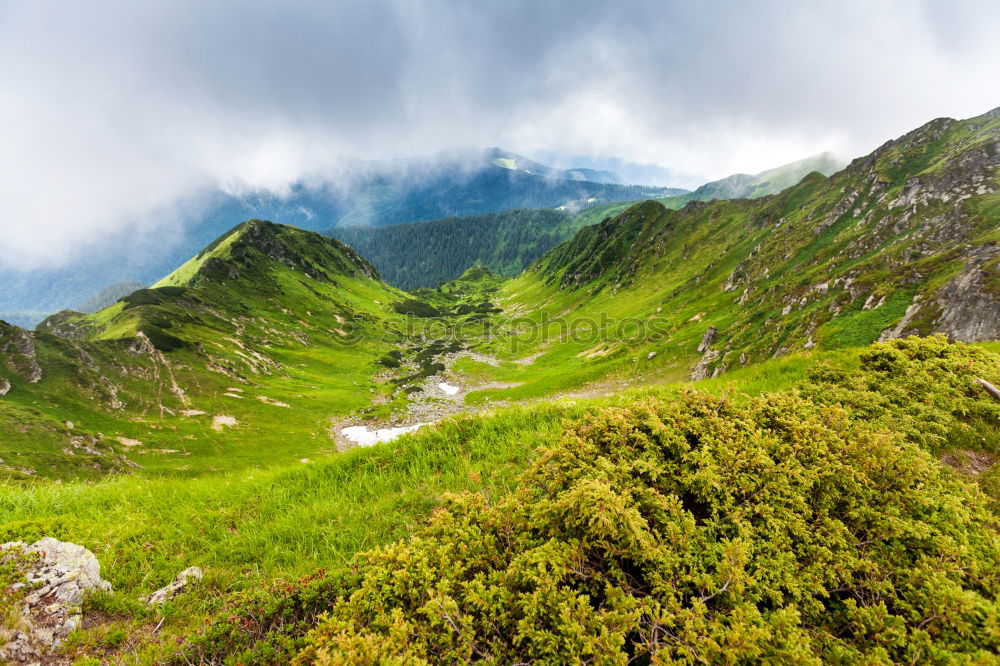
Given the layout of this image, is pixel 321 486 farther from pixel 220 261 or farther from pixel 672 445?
pixel 220 261

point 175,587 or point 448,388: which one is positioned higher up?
point 175,587

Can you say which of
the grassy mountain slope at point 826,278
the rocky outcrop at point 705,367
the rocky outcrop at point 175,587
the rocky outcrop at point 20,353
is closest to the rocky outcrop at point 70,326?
the rocky outcrop at point 20,353

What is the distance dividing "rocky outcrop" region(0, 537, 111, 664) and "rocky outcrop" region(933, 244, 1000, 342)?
123ft

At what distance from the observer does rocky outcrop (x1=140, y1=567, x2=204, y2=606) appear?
5.73 meters

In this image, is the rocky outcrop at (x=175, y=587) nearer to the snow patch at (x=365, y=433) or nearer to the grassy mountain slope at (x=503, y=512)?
the grassy mountain slope at (x=503, y=512)

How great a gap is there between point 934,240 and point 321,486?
69.8 meters

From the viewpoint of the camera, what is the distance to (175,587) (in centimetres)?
599

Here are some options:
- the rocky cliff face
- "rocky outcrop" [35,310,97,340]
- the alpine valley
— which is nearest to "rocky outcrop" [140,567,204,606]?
the alpine valley

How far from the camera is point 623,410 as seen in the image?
265 inches

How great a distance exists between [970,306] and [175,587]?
137 ft

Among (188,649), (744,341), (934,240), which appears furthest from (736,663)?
(934,240)

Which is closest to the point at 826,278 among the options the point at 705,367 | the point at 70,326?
the point at 705,367

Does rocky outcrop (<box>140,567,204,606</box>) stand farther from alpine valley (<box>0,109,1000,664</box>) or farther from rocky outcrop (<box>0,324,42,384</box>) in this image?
rocky outcrop (<box>0,324,42,384</box>)

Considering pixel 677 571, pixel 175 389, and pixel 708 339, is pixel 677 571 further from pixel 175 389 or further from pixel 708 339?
pixel 175 389
